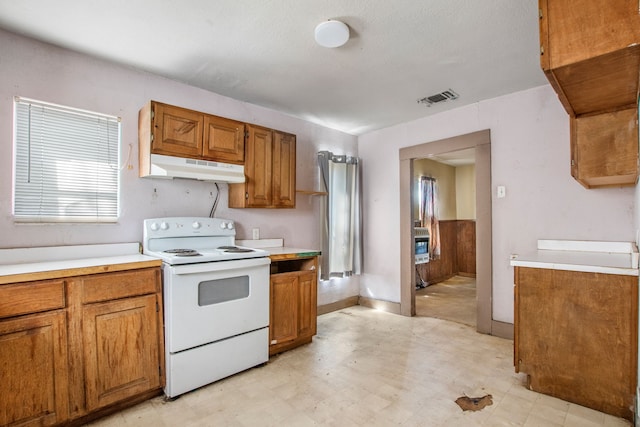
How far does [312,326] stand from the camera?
298cm

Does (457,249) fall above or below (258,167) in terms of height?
below

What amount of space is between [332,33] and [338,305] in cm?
316

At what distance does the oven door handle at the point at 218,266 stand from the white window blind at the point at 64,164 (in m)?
0.82

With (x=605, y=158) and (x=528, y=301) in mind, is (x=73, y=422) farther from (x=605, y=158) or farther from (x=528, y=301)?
(x=605, y=158)

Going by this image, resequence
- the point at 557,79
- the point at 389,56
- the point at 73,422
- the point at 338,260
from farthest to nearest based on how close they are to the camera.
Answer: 1. the point at 338,260
2. the point at 389,56
3. the point at 73,422
4. the point at 557,79

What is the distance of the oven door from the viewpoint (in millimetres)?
2098

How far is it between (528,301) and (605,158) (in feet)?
3.67

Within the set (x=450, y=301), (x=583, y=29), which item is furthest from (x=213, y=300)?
(x=450, y=301)

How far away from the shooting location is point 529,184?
9.81 feet

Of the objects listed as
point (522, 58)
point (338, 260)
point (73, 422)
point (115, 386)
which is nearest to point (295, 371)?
point (115, 386)

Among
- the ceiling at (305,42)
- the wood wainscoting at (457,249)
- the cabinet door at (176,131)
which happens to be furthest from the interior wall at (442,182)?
the cabinet door at (176,131)

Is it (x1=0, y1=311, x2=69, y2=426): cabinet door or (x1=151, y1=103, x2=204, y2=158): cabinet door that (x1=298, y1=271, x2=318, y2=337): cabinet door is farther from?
(x1=0, y1=311, x2=69, y2=426): cabinet door

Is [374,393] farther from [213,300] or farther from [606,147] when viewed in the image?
[606,147]

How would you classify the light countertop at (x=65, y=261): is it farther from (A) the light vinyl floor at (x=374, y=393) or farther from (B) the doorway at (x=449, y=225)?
(B) the doorway at (x=449, y=225)
